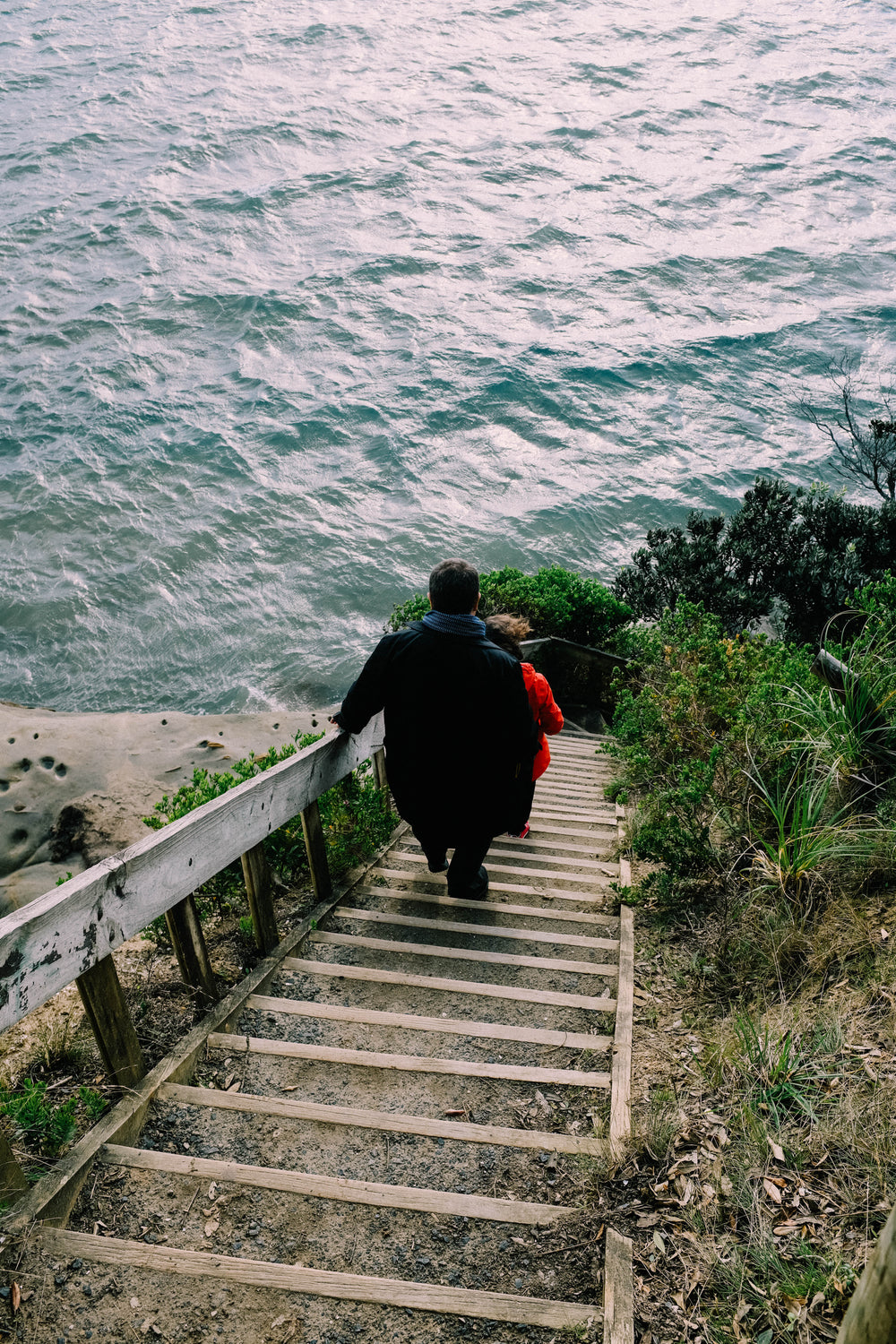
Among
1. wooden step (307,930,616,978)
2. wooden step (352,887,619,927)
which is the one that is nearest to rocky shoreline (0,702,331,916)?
wooden step (352,887,619,927)

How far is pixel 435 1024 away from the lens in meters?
3.07

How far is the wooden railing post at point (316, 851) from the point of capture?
3.88 m

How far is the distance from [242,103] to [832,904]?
61.2m

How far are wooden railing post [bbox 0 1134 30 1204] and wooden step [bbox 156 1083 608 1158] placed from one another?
21.9 inches

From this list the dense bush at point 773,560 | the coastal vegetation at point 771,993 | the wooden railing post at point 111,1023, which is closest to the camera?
the coastal vegetation at point 771,993

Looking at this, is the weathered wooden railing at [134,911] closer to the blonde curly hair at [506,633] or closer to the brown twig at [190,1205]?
the brown twig at [190,1205]

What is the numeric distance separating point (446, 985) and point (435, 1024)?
0.34 m

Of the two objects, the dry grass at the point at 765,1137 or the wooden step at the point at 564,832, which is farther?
the wooden step at the point at 564,832

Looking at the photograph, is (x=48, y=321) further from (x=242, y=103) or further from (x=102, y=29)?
(x=102, y=29)

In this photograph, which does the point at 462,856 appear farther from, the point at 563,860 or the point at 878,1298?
the point at 878,1298

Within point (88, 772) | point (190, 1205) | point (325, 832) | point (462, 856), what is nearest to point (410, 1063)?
point (190, 1205)

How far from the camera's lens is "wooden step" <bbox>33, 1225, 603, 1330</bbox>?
1.82 meters

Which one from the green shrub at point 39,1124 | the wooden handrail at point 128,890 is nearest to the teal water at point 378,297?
the wooden handrail at point 128,890

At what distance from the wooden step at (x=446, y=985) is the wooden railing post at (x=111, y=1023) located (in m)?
0.99
